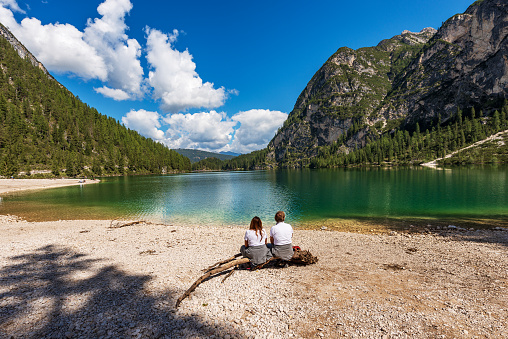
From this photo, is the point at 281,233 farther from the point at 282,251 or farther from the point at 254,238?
the point at 254,238

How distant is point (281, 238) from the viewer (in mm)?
11133

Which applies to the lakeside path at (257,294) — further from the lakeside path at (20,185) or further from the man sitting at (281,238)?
the lakeside path at (20,185)

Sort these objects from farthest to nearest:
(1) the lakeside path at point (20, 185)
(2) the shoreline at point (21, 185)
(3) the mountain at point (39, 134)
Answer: (3) the mountain at point (39, 134) → (1) the lakeside path at point (20, 185) → (2) the shoreline at point (21, 185)

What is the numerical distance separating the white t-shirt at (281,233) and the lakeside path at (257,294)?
1558 millimetres

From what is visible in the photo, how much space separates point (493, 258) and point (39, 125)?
22732 centimetres

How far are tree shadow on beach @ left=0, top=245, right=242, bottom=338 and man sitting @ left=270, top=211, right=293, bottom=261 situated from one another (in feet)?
17.1

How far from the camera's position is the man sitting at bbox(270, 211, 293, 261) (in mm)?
11008

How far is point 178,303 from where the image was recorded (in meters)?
7.65

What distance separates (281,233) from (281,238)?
1.00 feet

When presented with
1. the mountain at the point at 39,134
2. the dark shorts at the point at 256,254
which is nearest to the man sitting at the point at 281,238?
the dark shorts at the point at 256,254

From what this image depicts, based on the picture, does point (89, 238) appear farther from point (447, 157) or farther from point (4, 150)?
point (447, 157)

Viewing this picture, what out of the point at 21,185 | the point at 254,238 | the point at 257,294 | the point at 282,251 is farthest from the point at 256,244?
the point at 21,185

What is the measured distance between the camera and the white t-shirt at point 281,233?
11008mm

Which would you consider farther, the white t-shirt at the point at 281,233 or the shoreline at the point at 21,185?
the shoreline at the point at 21,185
